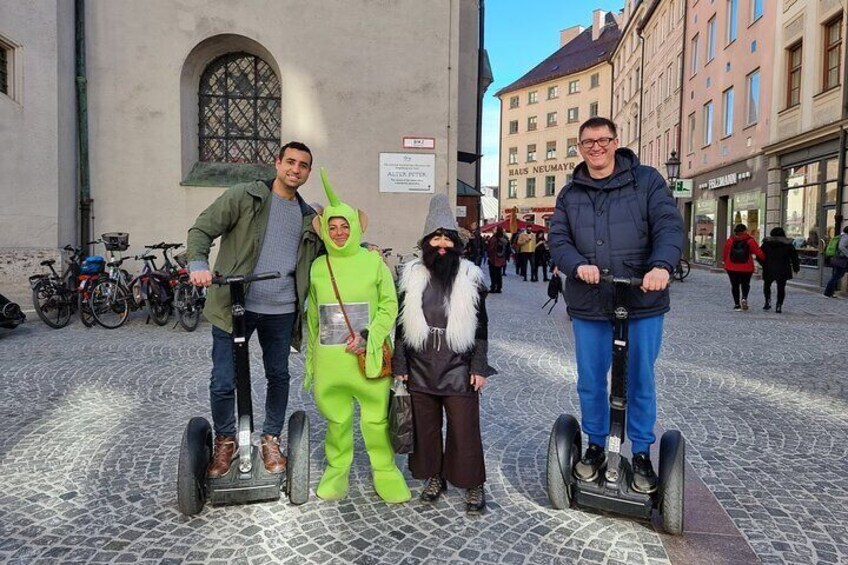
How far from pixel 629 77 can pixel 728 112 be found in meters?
22.9

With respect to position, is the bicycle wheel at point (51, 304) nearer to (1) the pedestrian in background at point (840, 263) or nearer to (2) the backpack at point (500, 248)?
(2) the backpack at point (500, 248)

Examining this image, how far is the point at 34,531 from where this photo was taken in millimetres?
2926

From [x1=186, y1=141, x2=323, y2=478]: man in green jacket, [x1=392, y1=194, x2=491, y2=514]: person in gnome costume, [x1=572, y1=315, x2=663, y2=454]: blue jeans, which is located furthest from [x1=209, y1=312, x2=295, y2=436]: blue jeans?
[x1=572, y1=315, x2=663, y2=454]: blue jeans

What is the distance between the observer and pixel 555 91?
59.1m

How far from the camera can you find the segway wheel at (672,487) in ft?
9.38

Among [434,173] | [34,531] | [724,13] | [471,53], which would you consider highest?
[724,13]

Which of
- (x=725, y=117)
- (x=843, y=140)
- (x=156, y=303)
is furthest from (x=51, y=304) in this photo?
(x=725, y=117)

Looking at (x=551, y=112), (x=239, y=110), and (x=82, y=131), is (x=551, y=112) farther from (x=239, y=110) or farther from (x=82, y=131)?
(x=82, y=131)

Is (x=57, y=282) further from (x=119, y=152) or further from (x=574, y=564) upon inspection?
(x=574, y=564)

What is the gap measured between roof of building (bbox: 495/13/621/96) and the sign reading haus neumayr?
8188mm

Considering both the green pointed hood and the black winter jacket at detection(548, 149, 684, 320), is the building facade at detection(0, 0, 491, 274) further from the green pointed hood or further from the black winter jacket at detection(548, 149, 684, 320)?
the black winter jacket at detection(548, 149, 684, 320)

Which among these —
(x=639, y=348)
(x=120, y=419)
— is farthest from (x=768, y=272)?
(x=120, y=419)

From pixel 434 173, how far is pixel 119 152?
5.50 metres

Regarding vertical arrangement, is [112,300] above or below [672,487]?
above
